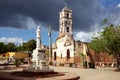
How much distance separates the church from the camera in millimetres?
50875

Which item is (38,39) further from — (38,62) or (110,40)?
(110,40)

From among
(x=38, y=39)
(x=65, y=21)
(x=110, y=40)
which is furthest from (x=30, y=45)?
(x=38, y=39)

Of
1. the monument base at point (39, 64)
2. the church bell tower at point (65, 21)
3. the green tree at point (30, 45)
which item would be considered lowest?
the monument base at point (39, 64)

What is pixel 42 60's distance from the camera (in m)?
22.5

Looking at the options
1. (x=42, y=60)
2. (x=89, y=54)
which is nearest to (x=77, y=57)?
(x=89, y=54)

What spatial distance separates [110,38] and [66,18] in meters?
35.0

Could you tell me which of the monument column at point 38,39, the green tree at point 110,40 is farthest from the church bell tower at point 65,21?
the monument column at point 38,39

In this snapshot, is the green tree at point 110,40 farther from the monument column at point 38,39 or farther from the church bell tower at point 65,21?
the church bell tower at point 65,21

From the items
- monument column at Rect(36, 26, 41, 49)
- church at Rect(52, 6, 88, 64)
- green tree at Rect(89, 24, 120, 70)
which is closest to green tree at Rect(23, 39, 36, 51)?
church at Rect(52, 6, 88, 64)

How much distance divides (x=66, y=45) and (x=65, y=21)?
856cm

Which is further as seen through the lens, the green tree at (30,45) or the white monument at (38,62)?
the green tree at (30,45)

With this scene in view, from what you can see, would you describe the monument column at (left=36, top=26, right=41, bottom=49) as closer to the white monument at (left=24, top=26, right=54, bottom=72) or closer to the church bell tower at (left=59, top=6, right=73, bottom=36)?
the white monument at (left=24, top=26, right=54, bottom=72)

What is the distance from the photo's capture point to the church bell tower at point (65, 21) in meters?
61.3

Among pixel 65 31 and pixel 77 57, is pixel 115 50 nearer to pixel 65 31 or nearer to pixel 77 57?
pixel 77 57
